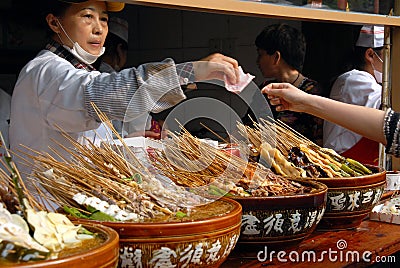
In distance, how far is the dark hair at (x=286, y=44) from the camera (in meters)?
3.97

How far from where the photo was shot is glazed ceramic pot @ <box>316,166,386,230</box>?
82.9 inches

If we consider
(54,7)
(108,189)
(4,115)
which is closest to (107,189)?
(108,189)

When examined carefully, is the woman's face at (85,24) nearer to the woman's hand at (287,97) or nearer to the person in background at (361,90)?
the woman's hand at (287,97)

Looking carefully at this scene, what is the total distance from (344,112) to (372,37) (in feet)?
6.12

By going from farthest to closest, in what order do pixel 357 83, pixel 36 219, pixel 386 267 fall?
pixel 357 83 < pixel 386 267 < pixel 36 219

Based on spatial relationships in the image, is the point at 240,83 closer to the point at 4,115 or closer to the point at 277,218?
the point at 277,218

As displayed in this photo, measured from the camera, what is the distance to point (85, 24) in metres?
2.36

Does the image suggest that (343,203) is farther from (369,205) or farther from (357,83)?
(357,83)

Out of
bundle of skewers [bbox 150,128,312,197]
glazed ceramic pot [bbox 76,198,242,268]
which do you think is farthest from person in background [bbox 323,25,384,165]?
glazed ceramic pot [bbox 76,198,242,268]

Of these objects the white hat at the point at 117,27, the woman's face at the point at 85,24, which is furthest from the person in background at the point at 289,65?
the woman's face at the point at 85,24

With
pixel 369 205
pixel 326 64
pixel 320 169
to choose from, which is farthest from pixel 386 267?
pixel 326 64

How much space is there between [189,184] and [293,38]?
7.91 feet

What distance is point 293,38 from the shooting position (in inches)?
159

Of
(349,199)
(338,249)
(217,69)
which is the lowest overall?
(338,249)
